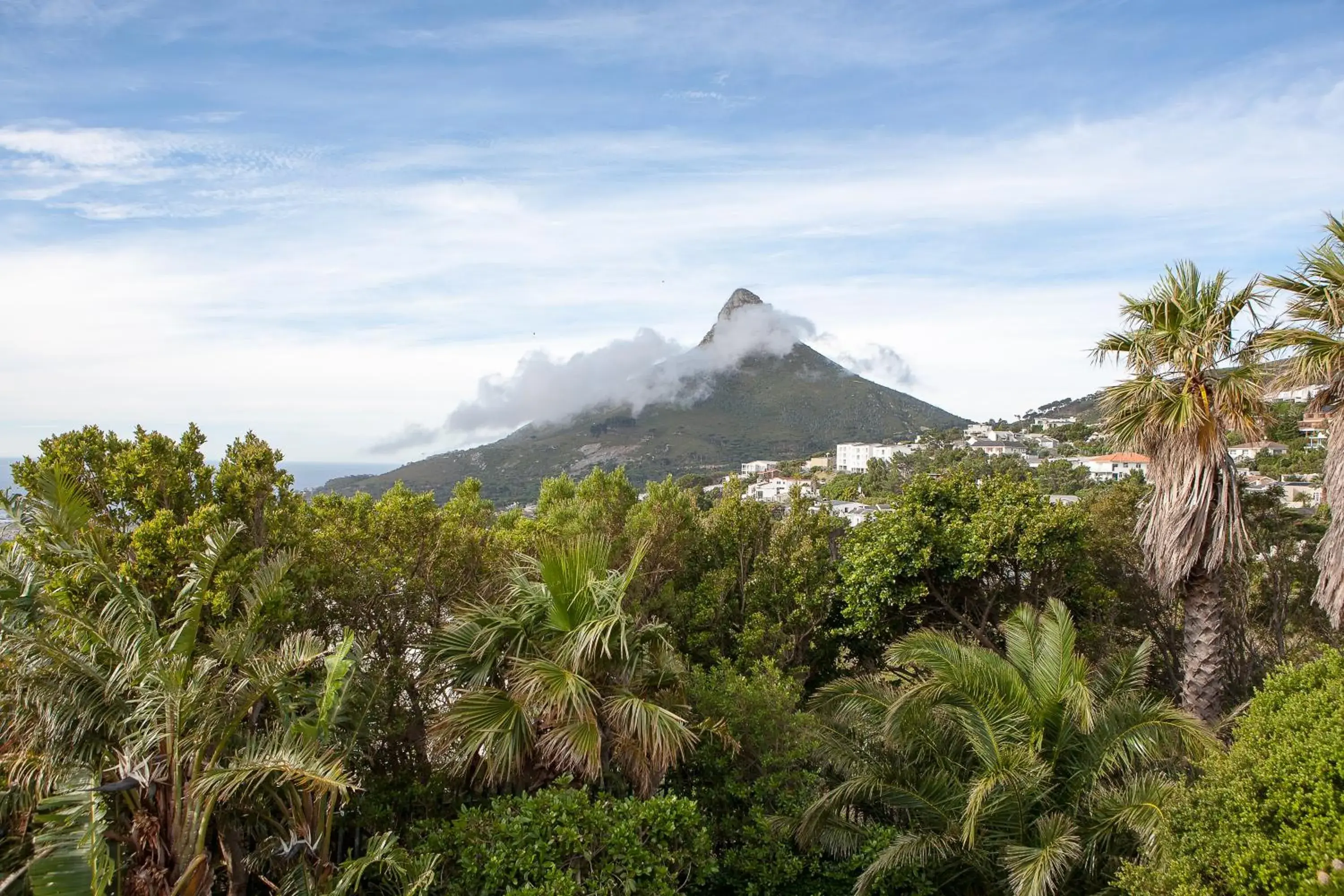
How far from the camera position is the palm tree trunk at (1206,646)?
30.2 ft

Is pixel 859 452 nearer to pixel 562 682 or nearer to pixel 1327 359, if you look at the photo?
pixel 1327 359

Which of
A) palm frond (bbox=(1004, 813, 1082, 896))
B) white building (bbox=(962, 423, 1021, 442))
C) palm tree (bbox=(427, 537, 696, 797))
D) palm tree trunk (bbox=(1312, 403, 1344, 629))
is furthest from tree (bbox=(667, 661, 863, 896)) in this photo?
white building (bbox=(962, 423, 1021, 442))

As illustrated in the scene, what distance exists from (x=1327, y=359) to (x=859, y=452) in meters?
105

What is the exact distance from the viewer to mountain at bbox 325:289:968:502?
97062 millimetres

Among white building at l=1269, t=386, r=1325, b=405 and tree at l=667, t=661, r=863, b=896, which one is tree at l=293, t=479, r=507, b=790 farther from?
white building at l=1269, t=386, r=1325, b=405

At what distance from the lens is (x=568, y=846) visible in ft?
18.3

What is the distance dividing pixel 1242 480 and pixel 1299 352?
3.58 metres

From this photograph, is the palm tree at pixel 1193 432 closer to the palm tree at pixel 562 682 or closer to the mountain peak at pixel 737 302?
the palm tree at pixel 562 682

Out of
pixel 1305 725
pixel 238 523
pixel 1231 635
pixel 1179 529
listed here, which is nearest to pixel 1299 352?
pixel 1179 529

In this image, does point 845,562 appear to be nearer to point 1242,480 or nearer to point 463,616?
point 1242,480

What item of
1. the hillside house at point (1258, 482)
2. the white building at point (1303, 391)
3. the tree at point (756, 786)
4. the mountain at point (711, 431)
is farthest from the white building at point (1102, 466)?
the tree at point (756, 786)

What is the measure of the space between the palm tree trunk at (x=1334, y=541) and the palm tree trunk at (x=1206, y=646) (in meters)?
0.98

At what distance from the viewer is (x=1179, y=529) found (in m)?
8.90

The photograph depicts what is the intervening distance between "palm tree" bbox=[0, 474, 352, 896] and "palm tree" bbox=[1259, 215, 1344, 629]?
9.60 metres
